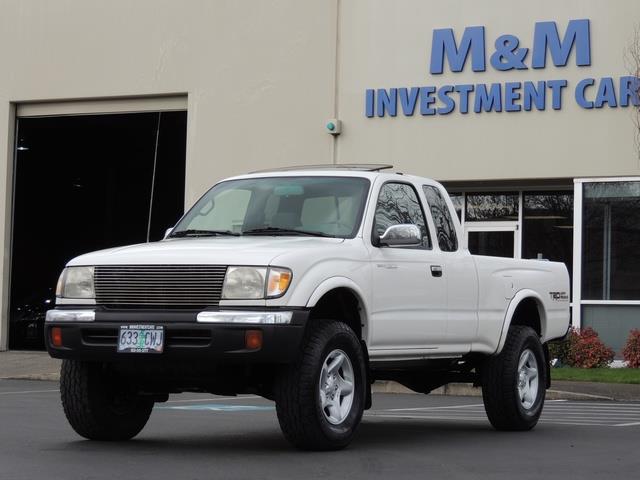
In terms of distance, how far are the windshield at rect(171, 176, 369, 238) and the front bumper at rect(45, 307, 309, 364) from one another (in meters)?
1.38

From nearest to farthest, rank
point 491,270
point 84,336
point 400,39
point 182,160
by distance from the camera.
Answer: point 84,336 < point 491,270 < point 400,39 < point 182,160

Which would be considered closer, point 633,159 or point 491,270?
point 491,270

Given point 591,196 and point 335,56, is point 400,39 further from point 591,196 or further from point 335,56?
point 591,196

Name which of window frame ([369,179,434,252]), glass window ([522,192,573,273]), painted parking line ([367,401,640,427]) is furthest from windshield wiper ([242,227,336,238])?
glass window ([522,192,573,273])

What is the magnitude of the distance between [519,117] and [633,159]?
6.89 ft

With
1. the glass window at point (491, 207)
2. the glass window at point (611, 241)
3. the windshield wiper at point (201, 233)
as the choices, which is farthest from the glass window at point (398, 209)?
the glass window at point (491, 207)

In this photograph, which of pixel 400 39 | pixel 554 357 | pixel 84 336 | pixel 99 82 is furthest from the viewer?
pixel 99 82

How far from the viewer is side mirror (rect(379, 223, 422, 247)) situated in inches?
398

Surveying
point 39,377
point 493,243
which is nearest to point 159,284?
point 39,377

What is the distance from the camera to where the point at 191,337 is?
902 centimetres

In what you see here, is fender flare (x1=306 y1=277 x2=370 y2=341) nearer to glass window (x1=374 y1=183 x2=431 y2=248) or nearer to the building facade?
glass window (x1=374 y1=183 x2=431 y2=248)

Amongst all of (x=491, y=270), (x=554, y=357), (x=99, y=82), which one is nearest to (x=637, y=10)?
(x=554, y=357)

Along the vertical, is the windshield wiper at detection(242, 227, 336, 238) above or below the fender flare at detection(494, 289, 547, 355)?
above

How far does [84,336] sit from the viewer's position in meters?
9.43
